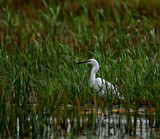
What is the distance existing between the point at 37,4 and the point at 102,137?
410 inches

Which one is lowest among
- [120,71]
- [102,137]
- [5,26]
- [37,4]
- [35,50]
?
[102,137]

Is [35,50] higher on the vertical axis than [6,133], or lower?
higher

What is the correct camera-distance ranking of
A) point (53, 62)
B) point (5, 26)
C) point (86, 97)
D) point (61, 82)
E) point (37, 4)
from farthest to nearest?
point (37, 4) < point (5, 26) < point (53, 62) < point (61, 82) < point (86, 97)

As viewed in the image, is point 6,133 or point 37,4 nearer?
point 6,133

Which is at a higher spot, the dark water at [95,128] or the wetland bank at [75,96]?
the wetland bank at [75,96]

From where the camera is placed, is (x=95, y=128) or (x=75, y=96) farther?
(x=75, y=96)

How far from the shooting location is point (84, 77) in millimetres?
6062

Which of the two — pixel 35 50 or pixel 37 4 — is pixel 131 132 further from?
pixel 37 4

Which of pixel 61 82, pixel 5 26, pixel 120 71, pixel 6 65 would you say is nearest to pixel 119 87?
pixel 120 71

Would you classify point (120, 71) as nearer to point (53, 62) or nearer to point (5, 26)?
point (53, 62)

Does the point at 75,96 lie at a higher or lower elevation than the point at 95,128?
higher

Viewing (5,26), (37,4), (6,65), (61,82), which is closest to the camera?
(61,82)

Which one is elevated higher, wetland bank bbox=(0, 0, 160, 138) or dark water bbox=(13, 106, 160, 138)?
wetland bank bbox=(0, 0, 160, 138)

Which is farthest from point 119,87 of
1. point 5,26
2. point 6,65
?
point 5,26
